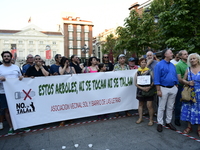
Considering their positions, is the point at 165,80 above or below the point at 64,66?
below

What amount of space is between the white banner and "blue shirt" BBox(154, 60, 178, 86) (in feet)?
4.66

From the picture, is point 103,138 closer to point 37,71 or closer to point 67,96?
point 67,96

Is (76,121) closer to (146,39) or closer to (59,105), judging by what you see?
(59,105)

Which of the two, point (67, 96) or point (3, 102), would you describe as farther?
point (67, 96)

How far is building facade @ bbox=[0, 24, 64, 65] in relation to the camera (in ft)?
190

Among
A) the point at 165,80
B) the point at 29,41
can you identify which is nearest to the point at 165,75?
the point at 165,80

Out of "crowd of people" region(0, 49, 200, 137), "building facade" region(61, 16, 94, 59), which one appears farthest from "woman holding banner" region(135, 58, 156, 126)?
"building facade" region(61, 16, 94, 59)

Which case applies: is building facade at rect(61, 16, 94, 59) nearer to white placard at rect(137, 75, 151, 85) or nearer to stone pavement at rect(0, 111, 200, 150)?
white placard at rect(137, 75, 151, 85)

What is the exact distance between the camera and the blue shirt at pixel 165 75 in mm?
3939

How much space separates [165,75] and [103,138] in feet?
6.54

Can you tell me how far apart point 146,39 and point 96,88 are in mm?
12128

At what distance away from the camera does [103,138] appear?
3.75m

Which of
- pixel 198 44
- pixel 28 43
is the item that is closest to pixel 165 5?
pixel 198 44

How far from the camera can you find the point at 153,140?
3.61m
